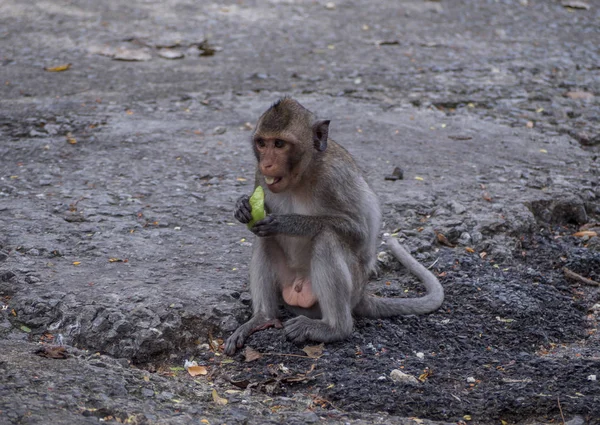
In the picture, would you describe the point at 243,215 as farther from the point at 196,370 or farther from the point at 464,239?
the point at 464,239

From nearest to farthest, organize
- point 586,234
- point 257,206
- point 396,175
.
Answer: point 257,206 → point 586,234 → point 396,175

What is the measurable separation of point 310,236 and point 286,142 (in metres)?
0.51

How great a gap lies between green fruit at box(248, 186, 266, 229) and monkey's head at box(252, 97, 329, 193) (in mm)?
147

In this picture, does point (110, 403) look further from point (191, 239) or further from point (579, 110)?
point (579, 110)

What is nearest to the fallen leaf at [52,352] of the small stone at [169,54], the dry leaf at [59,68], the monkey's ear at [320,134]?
the monkey's ear at [320,134]

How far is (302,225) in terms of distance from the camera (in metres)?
4.33

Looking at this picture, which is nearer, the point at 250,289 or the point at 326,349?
the point at 326,349

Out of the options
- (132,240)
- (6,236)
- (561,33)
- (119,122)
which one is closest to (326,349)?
(132,240)

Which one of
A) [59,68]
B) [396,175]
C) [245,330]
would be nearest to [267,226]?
[245,330]

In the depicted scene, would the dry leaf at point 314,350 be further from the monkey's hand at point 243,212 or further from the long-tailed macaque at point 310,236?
the monkey's hand at point 243,212

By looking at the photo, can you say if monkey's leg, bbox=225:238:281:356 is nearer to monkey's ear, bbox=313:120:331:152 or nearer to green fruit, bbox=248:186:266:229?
green fruit, bbox=248:186:266:229

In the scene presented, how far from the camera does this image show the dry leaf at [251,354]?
4109 mm

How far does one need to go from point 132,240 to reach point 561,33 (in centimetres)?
730

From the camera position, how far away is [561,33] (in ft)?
34.4
